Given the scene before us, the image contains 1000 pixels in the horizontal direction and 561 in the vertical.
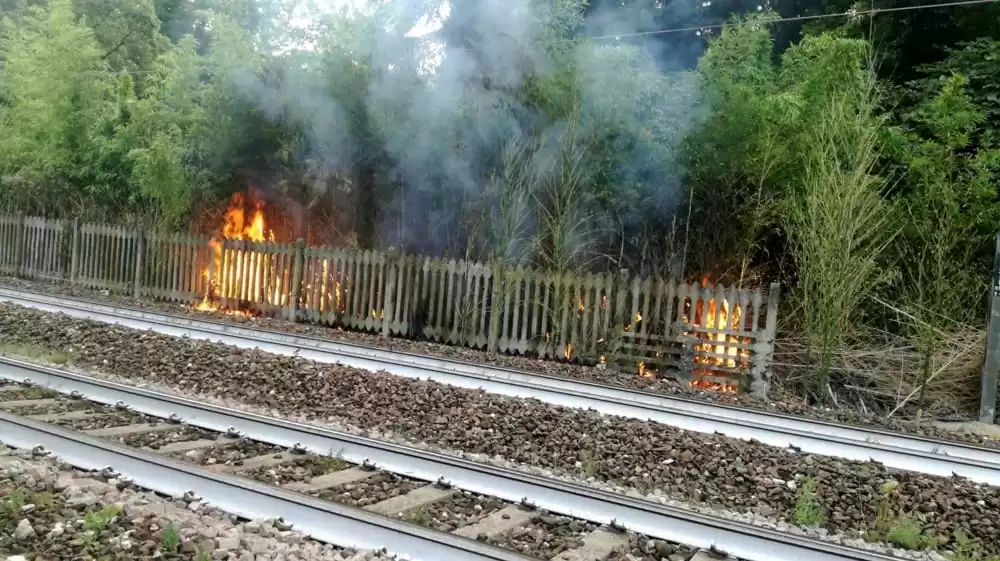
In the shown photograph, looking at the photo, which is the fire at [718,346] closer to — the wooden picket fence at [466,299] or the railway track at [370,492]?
the wooden picket fence at [466,299]

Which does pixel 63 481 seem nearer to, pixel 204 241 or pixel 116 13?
pixel 204 241

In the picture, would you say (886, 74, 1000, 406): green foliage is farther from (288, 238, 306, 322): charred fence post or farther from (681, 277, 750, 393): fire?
(288, 238, 306, 322): charred fence post

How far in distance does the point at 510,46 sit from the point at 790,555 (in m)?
9.54

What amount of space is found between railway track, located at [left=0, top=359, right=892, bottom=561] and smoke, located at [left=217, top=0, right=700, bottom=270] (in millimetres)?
5774

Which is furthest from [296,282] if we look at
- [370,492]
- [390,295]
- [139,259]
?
[370,492]

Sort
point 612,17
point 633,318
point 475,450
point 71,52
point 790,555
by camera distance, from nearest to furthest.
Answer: point 790,555 < point 475,450 < point 633,318 < point 612,17 < point 71,52

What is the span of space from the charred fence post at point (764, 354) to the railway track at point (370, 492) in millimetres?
4983

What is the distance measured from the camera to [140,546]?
3.54m

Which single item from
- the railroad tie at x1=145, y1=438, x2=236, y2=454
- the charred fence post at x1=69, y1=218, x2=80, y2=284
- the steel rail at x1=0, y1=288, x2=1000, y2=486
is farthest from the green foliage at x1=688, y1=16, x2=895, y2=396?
the charred fence post at x1=69, y1=218, x2=80, y2=284

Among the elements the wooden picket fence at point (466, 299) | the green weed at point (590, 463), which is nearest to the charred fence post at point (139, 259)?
the wooden picket fence at point (466, 299)

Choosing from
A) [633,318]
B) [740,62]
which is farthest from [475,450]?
[740,62]

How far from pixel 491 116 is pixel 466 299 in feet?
9.62

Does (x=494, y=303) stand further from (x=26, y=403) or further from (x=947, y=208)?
(x=26, y=403)

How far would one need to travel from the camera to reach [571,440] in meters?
5.97
